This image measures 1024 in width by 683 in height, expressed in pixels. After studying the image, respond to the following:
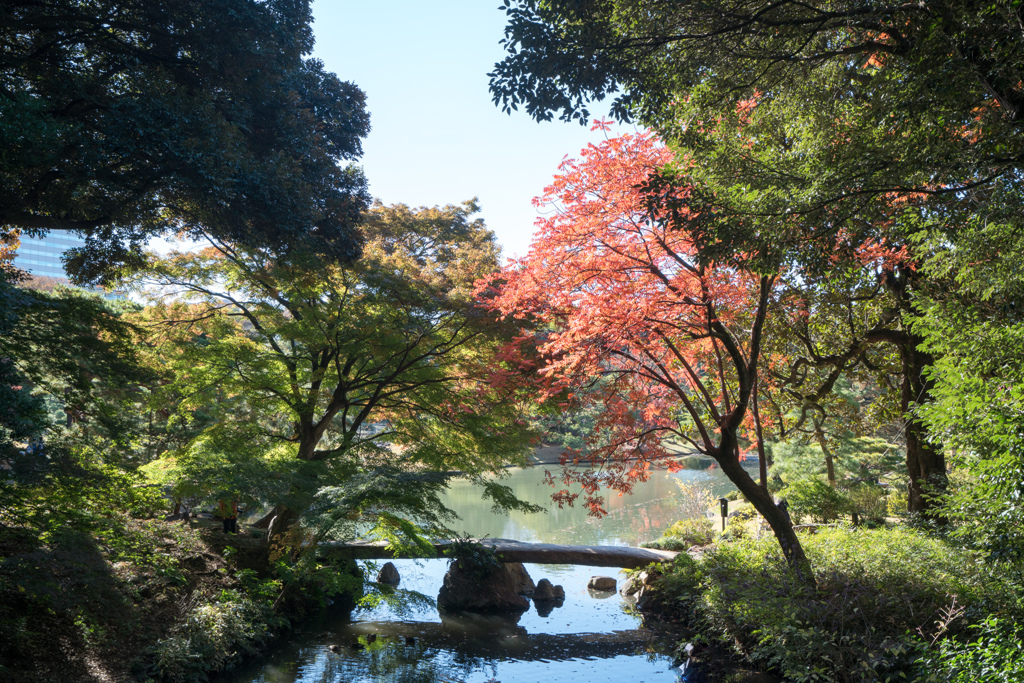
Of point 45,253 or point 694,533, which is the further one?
point 45,253

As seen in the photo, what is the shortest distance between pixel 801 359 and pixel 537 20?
24.9 feet

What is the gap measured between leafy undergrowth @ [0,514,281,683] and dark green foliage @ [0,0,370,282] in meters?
3.80

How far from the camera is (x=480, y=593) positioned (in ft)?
33.7

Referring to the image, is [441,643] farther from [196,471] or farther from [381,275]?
[381,275]

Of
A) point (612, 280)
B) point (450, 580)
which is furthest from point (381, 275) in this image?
point (450, 580)

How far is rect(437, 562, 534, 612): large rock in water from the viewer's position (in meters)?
10.2

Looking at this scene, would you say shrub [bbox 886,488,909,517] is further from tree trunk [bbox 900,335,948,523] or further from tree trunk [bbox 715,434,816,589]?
tree trunk [bbox 715,434,816,589]

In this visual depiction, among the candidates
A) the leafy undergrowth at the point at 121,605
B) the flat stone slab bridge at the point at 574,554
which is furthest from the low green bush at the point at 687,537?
the leafy undergrowth at the point at 121,605

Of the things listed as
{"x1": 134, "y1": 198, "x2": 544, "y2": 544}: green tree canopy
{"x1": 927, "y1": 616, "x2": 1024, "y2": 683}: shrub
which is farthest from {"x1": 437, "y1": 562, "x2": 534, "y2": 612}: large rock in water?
{"x1": 927, "y1": 616, "x2": 1024, "y2": 683}: shrub

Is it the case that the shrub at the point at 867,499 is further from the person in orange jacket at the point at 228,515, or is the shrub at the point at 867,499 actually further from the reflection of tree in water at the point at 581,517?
the person in orange jacket at the point at 228,515

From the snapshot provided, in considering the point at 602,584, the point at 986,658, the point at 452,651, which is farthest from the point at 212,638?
the point at 986,658

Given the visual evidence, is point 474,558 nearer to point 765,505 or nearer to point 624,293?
point 765,505

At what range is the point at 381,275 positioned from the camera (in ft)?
30.7

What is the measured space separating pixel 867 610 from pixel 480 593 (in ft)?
20.0
